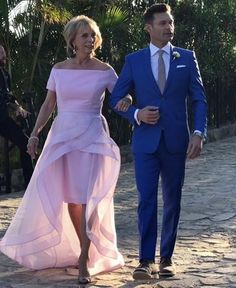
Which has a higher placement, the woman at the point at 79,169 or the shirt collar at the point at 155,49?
the shirt collar at the point at 155,49

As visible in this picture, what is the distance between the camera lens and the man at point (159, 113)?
17.6 ft

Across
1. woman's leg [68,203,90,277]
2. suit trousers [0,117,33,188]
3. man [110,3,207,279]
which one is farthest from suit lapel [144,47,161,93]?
suit trousers [0,117,33,188]

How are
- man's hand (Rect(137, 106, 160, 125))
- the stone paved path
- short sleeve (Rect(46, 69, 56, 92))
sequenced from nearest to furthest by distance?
man's hand (Rect(137, 106, 160, 125)), the stone paved path, short sleeve (Rect(46, 69, 56, 92))

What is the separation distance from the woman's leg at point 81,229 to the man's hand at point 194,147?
94cm

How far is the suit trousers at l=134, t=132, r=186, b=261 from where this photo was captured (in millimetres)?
5426

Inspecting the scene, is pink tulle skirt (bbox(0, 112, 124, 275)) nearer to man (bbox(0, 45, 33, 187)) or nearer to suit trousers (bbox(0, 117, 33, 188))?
man (bbox(0, 45, 33, 187))

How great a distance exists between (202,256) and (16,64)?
18.7ft

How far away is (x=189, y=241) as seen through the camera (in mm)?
6812

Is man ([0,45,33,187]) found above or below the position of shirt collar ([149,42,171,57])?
below

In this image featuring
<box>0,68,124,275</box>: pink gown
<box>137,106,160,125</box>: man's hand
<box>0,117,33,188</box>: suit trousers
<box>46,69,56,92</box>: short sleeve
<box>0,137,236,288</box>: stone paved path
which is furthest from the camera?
<box>0,117,33,188</box>: suit trousers

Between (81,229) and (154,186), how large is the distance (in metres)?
0.67

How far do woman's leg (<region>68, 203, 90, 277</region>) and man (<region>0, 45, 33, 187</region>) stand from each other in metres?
3.37

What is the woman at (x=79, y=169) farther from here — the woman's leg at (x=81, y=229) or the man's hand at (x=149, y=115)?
the man's hand at (x=149, y=115)

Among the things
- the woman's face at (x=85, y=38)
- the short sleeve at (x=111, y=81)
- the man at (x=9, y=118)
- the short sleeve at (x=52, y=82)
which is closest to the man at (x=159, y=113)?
the short sleeve at (x=111, y=81)
